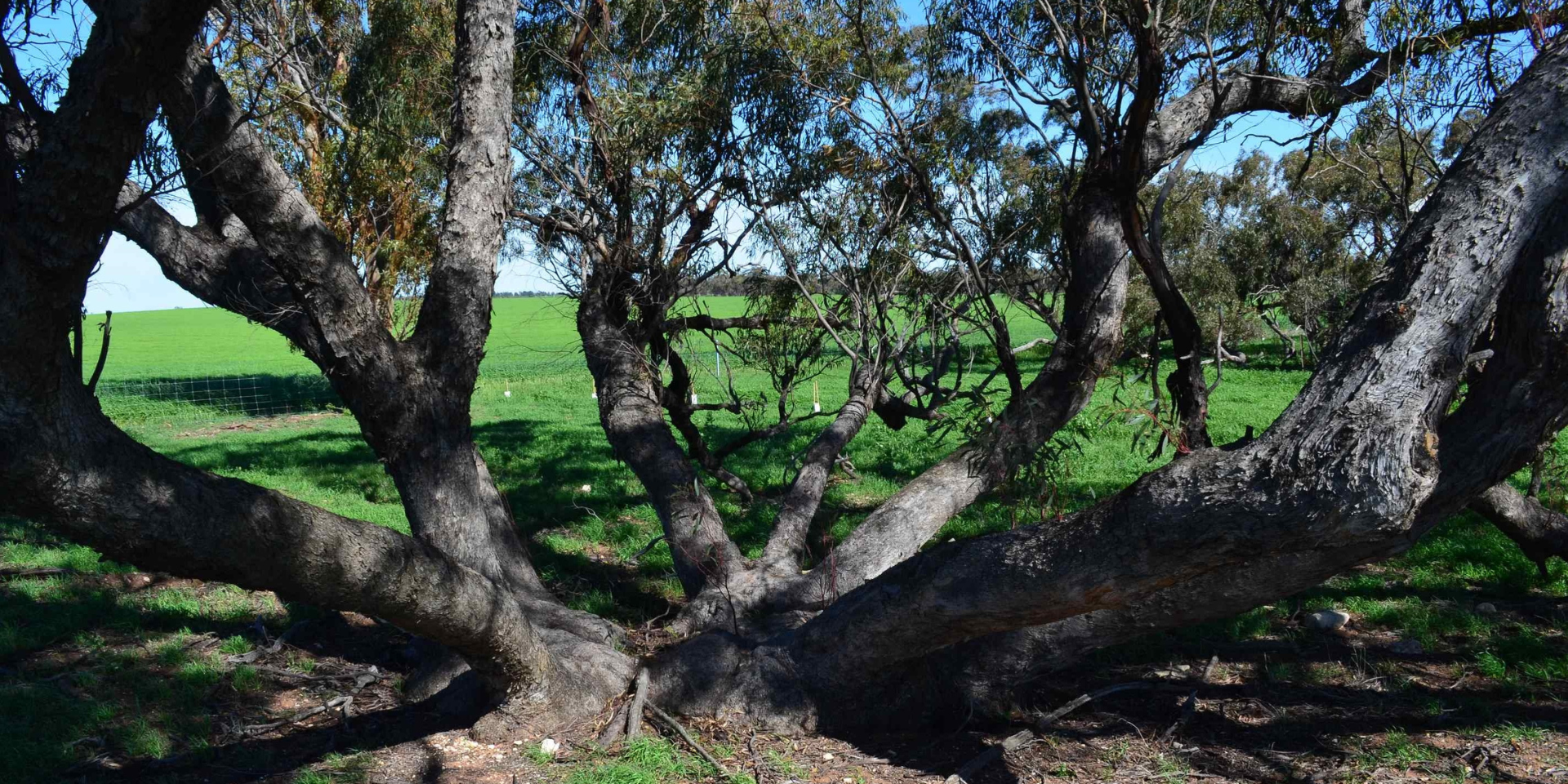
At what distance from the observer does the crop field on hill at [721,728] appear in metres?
4.00

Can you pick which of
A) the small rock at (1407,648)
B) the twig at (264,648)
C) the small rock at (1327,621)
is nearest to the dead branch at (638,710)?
the twig at (264,648)

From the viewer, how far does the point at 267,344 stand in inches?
1590

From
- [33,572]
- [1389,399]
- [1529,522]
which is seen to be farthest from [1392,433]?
[33,572]

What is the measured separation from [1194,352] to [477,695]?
11.3 feet

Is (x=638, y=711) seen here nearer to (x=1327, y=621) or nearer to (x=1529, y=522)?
(x=1327, y=621)

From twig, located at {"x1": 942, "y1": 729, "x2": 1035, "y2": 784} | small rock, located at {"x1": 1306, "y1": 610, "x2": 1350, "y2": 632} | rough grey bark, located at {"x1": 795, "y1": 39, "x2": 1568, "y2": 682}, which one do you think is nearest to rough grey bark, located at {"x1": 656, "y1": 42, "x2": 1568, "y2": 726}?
rough grey bark, located at {"x1": 795, "y1": 39, "x2": 1568, "y2": 682}

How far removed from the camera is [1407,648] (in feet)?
16.5

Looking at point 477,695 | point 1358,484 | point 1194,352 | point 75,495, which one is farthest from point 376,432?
point 1358,484

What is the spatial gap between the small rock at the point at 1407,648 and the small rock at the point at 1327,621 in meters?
0.30

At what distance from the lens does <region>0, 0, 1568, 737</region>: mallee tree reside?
104 inches

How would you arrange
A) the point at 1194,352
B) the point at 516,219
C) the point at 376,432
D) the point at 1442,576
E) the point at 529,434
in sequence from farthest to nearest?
the point at 529,434 → the point at 516,219 → the point at 1442,576 → the point at 376,432 → the point at 1194,352

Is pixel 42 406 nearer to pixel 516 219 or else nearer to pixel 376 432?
pixel 376 432

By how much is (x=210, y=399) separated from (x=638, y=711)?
17.1 meters

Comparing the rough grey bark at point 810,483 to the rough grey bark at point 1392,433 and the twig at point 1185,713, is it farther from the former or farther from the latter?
the rough grey bark at point 1392,433
